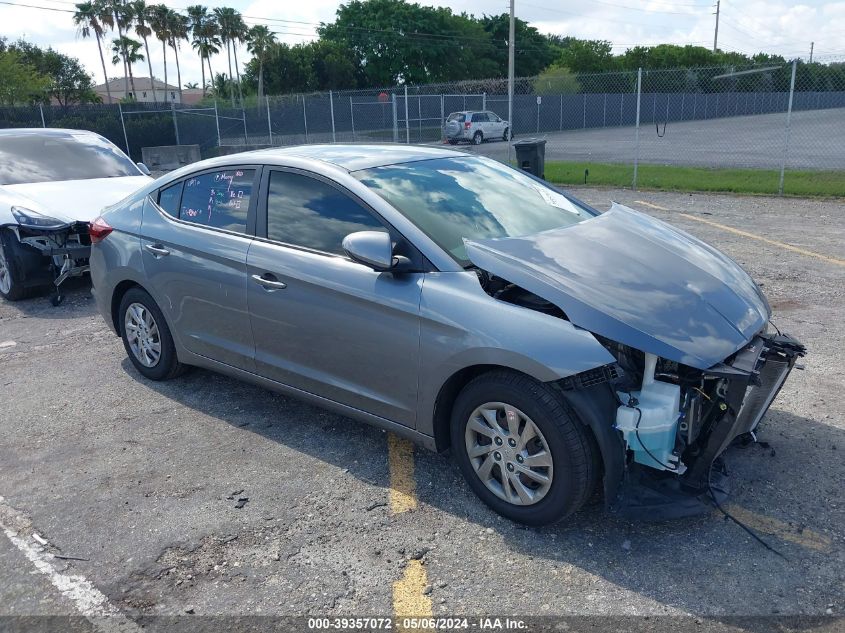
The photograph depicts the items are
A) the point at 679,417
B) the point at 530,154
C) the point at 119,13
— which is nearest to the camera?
the point at 679,417

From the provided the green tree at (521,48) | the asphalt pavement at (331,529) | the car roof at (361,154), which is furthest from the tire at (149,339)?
the green tree at (521,48)

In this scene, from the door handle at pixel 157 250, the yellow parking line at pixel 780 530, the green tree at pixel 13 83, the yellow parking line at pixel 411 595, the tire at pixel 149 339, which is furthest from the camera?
the green tree at pixel 13 83

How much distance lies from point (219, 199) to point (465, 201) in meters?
1.61

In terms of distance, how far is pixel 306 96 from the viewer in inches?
1128

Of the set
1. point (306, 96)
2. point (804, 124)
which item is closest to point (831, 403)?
point (306, 96)

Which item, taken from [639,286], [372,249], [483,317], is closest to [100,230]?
[372,249]

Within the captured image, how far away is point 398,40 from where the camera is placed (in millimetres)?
63906

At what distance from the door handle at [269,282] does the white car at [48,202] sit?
3.99 metres

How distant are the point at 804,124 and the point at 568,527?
41.1m

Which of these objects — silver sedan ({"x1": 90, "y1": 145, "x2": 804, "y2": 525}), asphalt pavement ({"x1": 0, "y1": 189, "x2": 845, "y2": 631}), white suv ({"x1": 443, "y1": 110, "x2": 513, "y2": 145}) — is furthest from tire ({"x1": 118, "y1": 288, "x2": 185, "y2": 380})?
white suv ({"x1": 443, "y1": 110, "x2": 513, "y2": 145})

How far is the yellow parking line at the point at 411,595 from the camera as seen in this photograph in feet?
9.31

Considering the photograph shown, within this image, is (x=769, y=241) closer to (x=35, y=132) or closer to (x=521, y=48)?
(x=35, y=132)

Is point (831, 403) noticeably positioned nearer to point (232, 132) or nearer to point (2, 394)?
point (2, 394)

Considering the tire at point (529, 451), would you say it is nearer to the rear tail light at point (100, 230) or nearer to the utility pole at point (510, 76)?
the rear tail light at point (100, 230)
